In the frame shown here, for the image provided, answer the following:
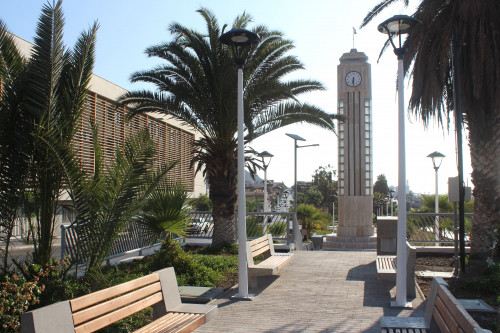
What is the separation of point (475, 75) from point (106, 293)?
960cm

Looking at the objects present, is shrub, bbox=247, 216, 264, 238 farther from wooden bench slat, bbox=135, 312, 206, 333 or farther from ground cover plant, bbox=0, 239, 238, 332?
wooden bench slat, bbox=135, 312, 206, 333

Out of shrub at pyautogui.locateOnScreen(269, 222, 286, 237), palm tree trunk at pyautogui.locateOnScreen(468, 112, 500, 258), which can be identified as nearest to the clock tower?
shrub at pyautogui.locateOnScreen(269, 222, 286, 237)

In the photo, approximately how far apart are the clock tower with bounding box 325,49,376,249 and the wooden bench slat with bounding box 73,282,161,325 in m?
16.9

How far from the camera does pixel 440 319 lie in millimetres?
4297

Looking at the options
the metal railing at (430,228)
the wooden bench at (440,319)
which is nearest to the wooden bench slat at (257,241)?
the wooden bench at (440,319)

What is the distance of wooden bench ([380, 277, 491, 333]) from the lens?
11.5ft

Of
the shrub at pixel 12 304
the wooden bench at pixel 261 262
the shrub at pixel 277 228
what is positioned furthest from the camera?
the shrub at pixel 277 228

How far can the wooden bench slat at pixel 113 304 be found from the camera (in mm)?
3848

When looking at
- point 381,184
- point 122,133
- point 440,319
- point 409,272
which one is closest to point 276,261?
point 409,272

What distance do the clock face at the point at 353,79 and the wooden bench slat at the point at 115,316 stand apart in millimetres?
18075

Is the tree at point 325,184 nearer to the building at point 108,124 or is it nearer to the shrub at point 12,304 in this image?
the building at point 108,124

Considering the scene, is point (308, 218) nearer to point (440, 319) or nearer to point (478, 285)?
point (478, 285)

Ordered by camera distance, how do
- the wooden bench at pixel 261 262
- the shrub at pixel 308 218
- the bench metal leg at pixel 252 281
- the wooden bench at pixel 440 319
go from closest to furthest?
the wooden bench at pixel 440 319
the wooden bench at pixel 261 262
the bench metal leg at pixel 252 281
the shrub at pixel 308 218

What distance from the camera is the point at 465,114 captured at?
37.8 feet
